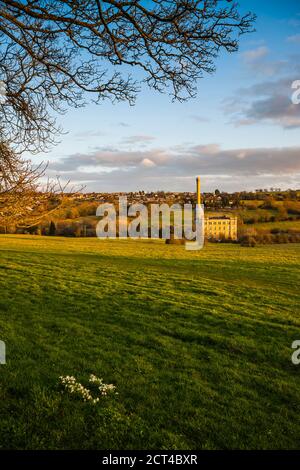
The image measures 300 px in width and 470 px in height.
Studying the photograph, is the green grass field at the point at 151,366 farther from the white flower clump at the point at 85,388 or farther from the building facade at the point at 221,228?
the building facade at the point at 221,228

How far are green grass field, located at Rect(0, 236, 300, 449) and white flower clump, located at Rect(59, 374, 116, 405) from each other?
5.8 inches

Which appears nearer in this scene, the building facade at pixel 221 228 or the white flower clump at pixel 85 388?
the white flower clump at pixel 85 388

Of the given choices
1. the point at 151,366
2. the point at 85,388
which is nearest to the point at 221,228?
the point at 151,366

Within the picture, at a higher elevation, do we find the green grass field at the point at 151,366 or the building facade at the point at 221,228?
the building facade at the point at 221,228

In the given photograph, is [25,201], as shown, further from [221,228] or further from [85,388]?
[221,228]

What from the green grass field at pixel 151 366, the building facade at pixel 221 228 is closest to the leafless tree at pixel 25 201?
the green grass field at pixel 151 366

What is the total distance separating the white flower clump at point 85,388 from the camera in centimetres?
716

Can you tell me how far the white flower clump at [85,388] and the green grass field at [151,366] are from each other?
148mm

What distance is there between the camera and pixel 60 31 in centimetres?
700

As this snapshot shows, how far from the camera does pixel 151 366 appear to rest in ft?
30.5

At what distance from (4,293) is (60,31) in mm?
13458

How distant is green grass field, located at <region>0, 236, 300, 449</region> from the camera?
6.28 meters

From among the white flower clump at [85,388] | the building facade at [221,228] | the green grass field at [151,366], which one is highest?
the building facade at [221,228]

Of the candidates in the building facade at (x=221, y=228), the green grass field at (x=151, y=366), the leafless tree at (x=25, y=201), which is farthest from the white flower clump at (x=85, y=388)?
the building facade at (x=221, y=228)
